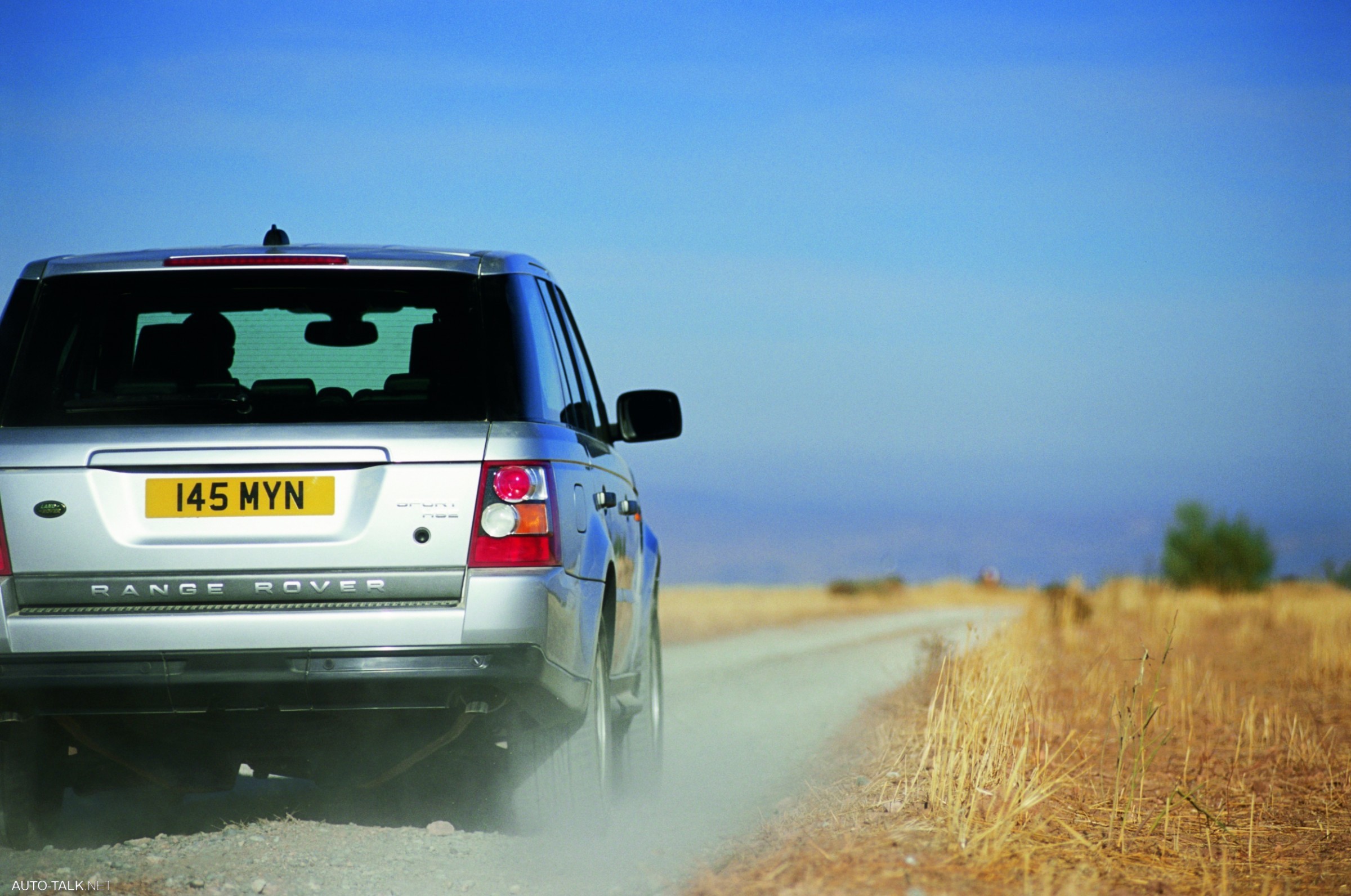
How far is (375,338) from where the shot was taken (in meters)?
5.91

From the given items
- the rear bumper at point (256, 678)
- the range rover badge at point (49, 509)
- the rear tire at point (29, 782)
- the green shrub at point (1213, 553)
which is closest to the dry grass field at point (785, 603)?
the green shrub at point (1213, 553)

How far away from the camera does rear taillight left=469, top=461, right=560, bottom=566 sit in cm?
500

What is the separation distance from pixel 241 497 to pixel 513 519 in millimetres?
902

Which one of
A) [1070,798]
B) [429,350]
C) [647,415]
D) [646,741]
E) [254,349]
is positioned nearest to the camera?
[429,350]

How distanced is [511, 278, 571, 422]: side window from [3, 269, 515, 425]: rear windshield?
0.67ft

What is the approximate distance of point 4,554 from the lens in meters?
5.00

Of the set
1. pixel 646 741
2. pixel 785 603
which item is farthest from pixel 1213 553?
pixel 646 741

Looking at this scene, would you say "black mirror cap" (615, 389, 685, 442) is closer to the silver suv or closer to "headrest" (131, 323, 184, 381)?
the silver suv

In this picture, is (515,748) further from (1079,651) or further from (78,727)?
(1079,651)

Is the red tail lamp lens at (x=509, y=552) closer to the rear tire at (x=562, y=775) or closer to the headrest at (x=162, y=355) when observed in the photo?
the rear tire at (x=562, y=775)

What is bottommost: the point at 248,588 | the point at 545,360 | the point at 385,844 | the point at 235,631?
the point at 385,844

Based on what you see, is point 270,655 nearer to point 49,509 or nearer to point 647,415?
point 49,509

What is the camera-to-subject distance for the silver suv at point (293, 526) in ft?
16.2

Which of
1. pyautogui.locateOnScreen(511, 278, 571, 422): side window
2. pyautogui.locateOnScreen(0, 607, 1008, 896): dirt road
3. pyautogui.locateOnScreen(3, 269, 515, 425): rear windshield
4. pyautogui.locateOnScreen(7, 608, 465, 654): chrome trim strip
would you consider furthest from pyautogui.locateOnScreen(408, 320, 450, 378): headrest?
pyautogui.locateOnScreen(0, 607, 1008, 896): dirt road
